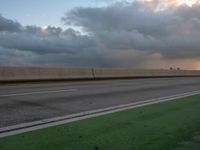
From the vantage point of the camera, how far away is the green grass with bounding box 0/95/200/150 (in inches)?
235

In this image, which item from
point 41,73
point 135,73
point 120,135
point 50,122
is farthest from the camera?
point 135,73

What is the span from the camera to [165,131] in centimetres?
727

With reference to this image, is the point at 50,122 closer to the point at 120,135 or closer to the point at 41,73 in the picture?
the point at 120,135

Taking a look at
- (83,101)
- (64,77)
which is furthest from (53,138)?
(64,77)

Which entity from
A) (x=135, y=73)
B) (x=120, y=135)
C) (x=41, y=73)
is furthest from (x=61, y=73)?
(x=120, y=135)

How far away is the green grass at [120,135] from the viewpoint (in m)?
5.98

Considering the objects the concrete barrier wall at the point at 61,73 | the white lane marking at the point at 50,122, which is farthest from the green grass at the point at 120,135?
the concrete barrier wall at the point at 61,73

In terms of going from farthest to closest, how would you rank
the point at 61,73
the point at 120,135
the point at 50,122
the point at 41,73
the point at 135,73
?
the point at 135,73
the point at 61,73
the point at 41,73
the point at 50,122
the point at 120,135

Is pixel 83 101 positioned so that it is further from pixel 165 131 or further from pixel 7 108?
pixel 165 131

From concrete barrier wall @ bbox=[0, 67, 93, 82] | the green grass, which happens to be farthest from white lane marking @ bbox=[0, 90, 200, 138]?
concrete barrier wall @ bbox=[0, 67, 93, 82]

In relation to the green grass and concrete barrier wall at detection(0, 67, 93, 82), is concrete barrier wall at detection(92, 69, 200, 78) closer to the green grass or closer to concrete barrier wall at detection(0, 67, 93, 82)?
concrete barrier wall at detection(0, 67, 93, 82)

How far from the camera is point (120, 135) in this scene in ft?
22.3

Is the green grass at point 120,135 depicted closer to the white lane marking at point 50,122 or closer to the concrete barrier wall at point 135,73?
the white lane marking at point 50,122

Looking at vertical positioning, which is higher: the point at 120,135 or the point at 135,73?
the point at 135,73
